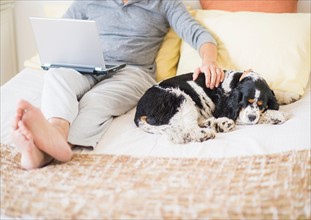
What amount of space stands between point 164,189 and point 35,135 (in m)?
0.43

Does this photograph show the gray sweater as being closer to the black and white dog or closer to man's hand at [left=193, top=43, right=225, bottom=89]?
man's hand at [left=193, top=43, right=225, bottom=89]

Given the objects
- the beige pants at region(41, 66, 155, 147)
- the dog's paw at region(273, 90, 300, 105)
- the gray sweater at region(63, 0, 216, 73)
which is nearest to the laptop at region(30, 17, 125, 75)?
the beige pants at region(41, 66, 155, 147)

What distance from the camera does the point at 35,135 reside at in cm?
128

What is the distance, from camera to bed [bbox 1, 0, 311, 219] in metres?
1.06

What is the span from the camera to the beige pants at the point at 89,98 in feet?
4.96

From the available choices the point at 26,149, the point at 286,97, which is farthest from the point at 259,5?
the point at 26,149

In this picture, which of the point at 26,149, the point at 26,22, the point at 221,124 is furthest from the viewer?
the point at 26,22

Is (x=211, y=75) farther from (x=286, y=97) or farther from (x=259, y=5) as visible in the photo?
(x=259, y=5)

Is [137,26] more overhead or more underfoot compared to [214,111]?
more overhead

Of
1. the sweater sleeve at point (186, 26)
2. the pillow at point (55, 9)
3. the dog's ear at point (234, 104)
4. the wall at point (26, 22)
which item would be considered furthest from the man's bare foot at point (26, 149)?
the wall at point (26, 22)

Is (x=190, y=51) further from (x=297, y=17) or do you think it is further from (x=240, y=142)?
(x=240, y=142)

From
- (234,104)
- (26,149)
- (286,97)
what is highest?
(26,149)

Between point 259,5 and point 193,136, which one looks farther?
point 259,5

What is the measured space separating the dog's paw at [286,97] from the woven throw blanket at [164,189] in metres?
0.60
